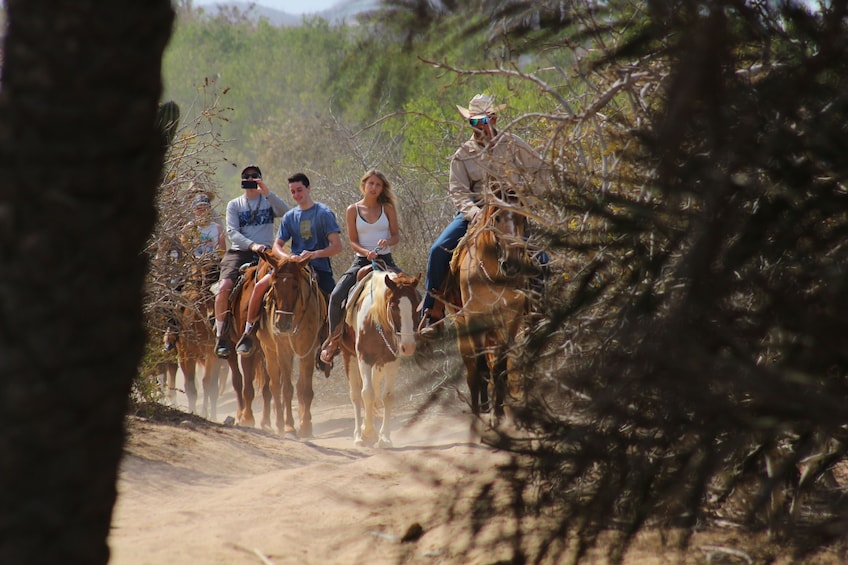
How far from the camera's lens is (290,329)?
41.4ft

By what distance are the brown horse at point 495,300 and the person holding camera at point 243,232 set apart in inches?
195

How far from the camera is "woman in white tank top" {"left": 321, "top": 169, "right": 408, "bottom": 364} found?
Answer: 39.9ft

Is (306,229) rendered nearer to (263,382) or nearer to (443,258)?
(263,382)

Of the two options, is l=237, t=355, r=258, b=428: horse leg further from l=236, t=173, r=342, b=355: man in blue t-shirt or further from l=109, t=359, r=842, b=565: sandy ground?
l=109, t=359, r=842, b=565: sandy ground

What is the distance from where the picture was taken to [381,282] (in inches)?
448

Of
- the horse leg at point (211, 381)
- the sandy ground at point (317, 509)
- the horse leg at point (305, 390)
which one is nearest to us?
the sandy ground at point (317, 509)

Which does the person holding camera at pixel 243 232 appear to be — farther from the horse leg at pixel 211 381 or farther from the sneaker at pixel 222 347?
the horse leg at pixel 211 381

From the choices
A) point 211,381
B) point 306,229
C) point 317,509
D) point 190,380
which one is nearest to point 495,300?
point 317,509

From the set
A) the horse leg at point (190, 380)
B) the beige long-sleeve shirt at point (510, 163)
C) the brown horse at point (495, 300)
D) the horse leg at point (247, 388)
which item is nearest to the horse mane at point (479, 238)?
the brown horse at point (495, 300)

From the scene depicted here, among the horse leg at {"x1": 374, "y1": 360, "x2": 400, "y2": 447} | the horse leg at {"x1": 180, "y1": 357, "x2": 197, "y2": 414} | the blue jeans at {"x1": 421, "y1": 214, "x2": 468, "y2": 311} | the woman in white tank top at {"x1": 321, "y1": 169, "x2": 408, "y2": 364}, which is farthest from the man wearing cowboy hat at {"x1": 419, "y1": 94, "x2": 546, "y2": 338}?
the horse leg at {"x1": 180, "y1": 357, "x2": 197, "y2": 414}

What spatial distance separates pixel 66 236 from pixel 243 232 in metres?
11.5

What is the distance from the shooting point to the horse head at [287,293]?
12555mm

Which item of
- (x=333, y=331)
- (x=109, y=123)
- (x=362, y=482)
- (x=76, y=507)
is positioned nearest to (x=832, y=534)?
(x=76, y=507)

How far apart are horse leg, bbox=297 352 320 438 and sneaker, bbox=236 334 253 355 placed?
2.40 ft
